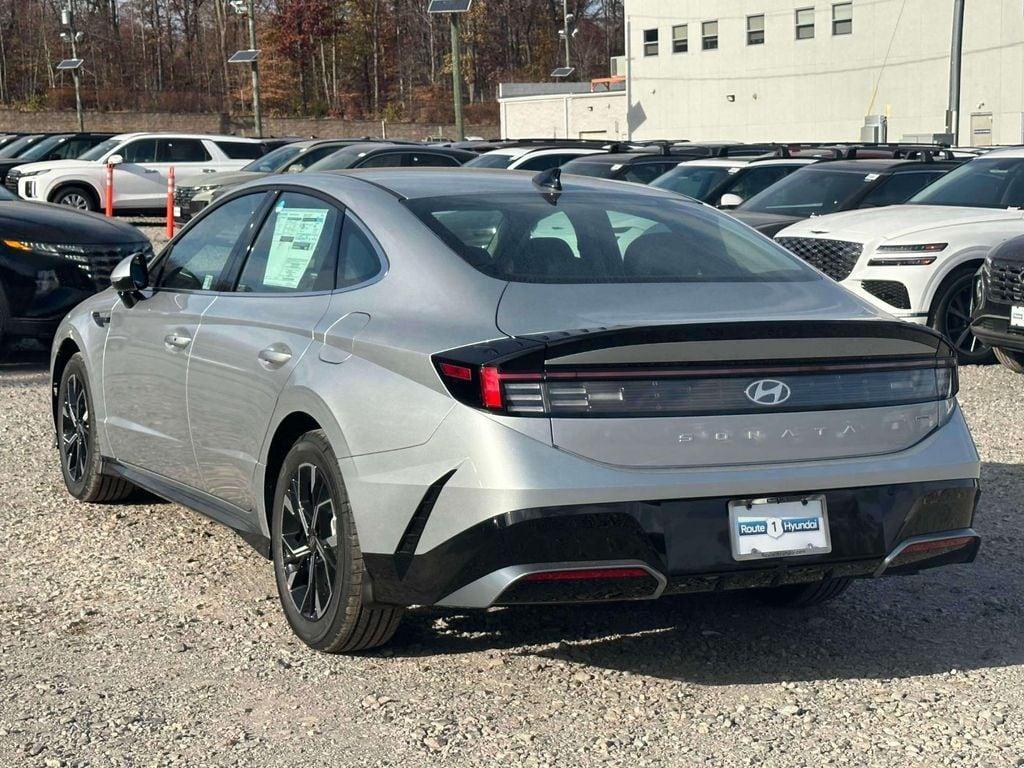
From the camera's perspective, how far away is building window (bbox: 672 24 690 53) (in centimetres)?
5484

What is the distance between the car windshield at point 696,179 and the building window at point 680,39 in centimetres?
3812

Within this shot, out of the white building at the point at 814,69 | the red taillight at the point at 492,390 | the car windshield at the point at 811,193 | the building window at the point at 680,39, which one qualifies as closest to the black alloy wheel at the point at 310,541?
the red taillight at the point at 492,390

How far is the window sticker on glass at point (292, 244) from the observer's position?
513cm

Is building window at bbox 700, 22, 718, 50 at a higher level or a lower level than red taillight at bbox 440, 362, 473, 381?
higher

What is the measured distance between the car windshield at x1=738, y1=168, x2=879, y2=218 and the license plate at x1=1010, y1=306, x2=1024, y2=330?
452cm

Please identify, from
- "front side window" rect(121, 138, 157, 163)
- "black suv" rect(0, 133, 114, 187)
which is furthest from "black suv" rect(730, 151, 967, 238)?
"black suv" rect(0, 133, 114, 187)

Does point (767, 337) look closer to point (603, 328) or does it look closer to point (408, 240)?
point (603, 328)

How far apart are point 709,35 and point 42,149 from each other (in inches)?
1123

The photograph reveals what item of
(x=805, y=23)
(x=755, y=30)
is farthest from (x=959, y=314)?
(x=755, y=30)

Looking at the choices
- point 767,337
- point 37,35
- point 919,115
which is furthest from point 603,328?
point 37,35

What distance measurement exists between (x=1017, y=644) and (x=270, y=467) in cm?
253

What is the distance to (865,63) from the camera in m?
48.9

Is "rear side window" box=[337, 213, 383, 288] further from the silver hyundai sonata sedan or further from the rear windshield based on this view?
the rear windshield

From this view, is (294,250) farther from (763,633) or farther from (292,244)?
(763,633)
